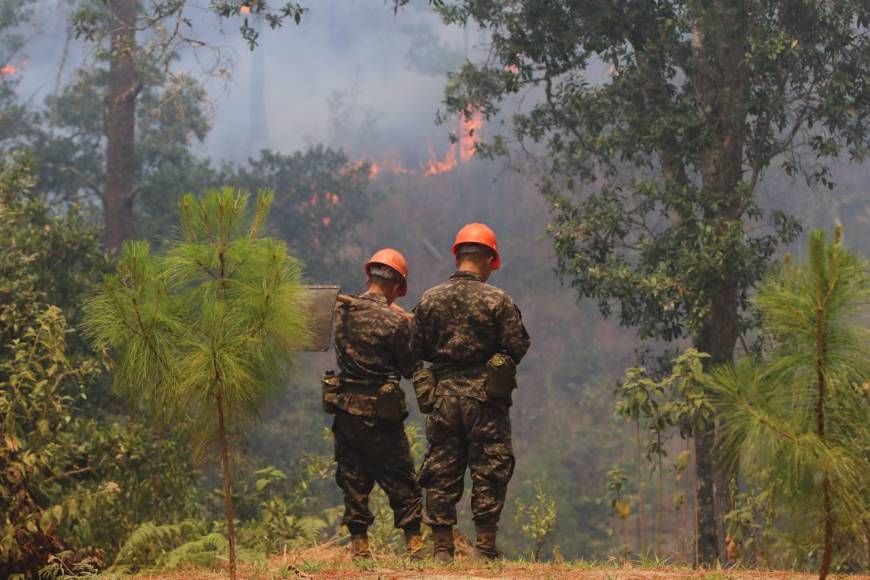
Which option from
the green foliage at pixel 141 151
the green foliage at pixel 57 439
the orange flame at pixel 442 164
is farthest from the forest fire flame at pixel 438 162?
the green foliage at pixel 57 439

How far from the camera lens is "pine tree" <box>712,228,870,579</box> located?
429 centimetres

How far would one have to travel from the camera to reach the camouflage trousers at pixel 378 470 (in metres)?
7.39

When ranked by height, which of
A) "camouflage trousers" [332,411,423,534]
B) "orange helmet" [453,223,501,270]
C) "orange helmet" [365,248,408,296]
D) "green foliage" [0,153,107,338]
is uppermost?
"green foliage" [0,153,107,338]

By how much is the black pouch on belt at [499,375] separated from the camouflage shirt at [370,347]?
827 millimetres

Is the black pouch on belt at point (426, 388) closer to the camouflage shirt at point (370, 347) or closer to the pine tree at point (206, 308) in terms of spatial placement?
the camouflage shirt at point (370, 347)

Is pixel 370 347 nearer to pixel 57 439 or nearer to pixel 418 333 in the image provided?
pixel 418 333

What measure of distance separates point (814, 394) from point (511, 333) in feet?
8.45

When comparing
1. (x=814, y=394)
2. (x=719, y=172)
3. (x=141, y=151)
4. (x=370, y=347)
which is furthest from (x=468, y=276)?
(x=141, y=151)

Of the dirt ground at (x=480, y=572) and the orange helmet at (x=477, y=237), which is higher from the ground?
the orange helmet at (x=477, y=237)

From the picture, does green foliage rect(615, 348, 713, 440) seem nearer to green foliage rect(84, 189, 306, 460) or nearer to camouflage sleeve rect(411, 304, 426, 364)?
camouflage sleeve rect(411, 304, 426, 364)

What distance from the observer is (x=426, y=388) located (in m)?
6.88

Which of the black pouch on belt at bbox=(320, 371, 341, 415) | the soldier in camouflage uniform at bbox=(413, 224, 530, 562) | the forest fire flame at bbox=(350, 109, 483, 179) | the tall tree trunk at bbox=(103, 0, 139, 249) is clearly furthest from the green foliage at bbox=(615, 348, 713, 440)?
the forest fire flame at bbox=(350, 109, 483, 179)

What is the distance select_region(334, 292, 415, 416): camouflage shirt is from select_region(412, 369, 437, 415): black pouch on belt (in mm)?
375

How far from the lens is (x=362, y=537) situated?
24.6ft
